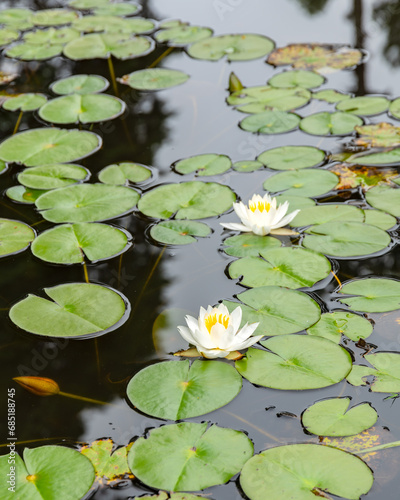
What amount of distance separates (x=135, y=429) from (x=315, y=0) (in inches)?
214

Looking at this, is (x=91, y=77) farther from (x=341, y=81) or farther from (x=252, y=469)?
(x=252, y=469)

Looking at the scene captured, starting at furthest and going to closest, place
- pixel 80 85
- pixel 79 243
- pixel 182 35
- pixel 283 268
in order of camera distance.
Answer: pixel 182 35
pixel 80 85
pixel 79 243
pixel 283 268

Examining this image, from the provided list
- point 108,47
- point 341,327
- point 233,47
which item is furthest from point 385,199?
point 108,47

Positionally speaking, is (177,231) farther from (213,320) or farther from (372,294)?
(372,294)

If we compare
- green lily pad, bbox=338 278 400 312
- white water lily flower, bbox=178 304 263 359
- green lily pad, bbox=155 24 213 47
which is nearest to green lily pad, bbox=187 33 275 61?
green lily pad, bbox=155 24 213 47

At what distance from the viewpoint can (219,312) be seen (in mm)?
2184

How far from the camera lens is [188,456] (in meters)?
1.84

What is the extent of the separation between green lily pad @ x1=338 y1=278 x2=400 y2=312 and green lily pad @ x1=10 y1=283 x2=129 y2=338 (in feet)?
3.31

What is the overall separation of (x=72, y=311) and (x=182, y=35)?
3.85 meters

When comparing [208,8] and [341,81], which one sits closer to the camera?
[341,81]

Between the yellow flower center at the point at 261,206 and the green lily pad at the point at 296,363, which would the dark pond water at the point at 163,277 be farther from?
the yellow flower center at the point at 261,206

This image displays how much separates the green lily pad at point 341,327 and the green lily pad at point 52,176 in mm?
1882

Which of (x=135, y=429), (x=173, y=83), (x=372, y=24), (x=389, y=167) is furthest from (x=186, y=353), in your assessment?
(x=372, y=24)

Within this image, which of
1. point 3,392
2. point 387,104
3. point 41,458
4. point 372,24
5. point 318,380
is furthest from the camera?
point 372,24
